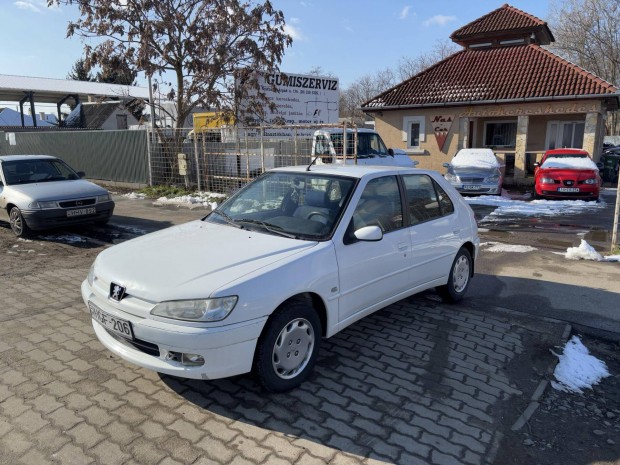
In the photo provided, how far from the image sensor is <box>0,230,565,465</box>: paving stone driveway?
113 inches

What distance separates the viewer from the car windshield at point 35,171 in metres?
9.31

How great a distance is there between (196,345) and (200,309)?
8.8 inches

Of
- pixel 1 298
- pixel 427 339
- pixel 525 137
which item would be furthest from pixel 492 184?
pixel 1 298

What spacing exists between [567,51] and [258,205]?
43.3 m

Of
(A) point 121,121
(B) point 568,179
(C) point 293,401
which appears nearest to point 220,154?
(B) point 568,179

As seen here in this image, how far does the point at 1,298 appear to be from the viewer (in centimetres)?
551

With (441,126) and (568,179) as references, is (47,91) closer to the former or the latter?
(441,126)

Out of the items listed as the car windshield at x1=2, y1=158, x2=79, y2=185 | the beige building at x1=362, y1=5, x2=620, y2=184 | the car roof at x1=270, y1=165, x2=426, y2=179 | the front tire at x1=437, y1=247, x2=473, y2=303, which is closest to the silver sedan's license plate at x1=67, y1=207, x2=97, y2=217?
the car windshield at x1=2, y1=158, x2=79, y2=185

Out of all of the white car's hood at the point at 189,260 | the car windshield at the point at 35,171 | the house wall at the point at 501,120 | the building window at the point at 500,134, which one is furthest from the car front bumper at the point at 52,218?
the building window at the point at 500,134

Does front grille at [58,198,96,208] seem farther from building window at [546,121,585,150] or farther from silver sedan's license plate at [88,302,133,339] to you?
building window at [546,121,585,150]

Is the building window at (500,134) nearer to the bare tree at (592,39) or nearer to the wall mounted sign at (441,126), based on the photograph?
the wall mounted sign at (441,126)

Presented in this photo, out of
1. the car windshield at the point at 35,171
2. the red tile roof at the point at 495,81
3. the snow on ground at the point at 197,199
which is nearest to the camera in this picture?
the car windshield at the point at 35,171

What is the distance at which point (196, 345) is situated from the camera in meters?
2.97

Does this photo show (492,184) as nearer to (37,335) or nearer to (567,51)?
(37,335)
